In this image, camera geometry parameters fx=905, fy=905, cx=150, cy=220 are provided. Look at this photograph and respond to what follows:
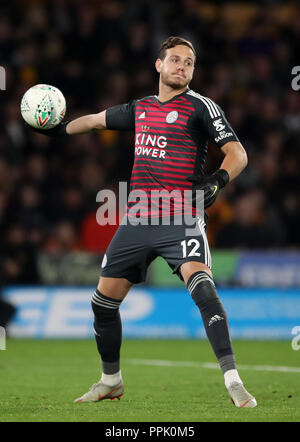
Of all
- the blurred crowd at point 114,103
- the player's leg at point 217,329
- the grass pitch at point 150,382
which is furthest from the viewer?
the blurred crowd at point 114,103

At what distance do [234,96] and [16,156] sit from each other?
4.37 meters

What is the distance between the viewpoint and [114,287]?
6293 millimetres

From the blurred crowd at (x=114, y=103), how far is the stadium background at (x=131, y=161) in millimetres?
23

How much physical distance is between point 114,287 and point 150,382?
1.75m

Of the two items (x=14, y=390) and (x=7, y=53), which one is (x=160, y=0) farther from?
Answer: (x=14, y=390)

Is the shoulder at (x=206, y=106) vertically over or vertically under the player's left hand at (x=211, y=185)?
over

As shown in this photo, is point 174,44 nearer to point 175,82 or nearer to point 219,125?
point 175,82

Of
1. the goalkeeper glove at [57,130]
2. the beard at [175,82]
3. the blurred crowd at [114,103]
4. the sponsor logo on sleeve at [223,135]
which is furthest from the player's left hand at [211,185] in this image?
the blurred crowd at [114,103]

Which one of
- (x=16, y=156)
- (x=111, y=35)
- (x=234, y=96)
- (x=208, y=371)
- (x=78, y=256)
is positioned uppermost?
(x=111, y=35)

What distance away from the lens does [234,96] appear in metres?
16.3

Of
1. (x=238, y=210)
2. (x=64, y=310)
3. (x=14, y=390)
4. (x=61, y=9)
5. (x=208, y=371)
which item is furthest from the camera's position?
(x=61, y=9)

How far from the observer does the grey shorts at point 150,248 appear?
238 inches

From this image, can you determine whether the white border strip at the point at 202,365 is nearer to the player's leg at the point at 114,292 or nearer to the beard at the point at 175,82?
the player's leg at the point at 114,292
